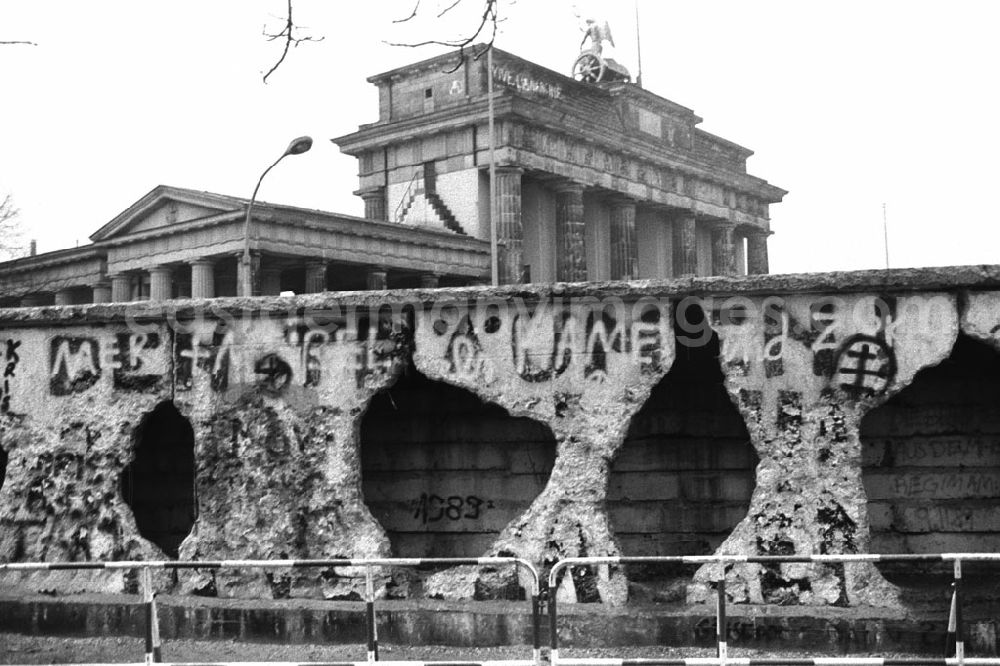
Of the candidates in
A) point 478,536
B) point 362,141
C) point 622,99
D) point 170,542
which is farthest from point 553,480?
point 622,99

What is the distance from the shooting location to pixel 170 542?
11.5 meters

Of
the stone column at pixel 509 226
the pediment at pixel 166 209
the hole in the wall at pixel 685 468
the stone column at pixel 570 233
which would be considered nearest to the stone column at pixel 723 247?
the stone column at pixel 570 233

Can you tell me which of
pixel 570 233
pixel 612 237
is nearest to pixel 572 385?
pixel 570 233

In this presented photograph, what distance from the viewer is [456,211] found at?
1918 inches

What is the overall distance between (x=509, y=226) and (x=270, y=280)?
375 inches

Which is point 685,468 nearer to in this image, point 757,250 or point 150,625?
point 150,625

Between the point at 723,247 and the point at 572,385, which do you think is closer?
the point at 572,385

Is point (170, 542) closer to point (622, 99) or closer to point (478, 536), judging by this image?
point (478, 536)

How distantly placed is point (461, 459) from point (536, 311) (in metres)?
2.28

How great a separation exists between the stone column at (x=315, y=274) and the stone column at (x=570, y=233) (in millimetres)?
12283

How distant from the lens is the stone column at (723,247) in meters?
63.0

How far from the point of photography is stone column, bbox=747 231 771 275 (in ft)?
Result: 222

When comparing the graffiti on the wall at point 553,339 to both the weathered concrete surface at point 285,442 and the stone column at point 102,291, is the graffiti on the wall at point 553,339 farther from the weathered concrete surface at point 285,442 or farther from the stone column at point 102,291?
the stone column at point 102,291

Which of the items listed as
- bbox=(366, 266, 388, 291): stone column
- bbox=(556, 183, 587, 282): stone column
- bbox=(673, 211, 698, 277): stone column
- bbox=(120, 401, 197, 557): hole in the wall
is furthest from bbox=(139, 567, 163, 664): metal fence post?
bbox=(673, 211, 698, 277): stone column
